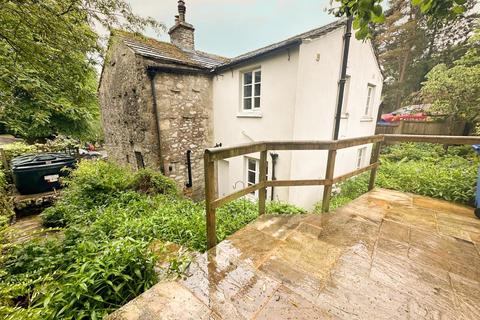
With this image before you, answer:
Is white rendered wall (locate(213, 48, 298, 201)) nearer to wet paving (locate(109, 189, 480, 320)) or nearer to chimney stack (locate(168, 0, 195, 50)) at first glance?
chimney stack (locate(168, 0, 195, 50))

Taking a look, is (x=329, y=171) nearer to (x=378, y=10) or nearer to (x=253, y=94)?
(x=378, y=10)

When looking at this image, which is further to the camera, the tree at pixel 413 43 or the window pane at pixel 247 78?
the tree at pixel 413 43

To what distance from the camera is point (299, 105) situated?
523cm

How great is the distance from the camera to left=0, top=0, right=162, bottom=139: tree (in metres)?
2.87

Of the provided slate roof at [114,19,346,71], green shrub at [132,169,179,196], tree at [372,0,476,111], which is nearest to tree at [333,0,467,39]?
slate roof at [114,19,346,71]

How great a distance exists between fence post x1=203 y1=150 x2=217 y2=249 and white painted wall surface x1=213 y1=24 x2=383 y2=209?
3.95 m

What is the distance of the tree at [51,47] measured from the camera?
2869 mm

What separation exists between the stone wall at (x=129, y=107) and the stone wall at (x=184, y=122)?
1.17 feet

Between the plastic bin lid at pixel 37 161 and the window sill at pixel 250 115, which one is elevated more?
the window sill at pixel 250 115

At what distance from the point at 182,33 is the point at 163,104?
14.8 ft

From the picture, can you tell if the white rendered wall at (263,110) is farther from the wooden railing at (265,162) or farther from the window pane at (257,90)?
the wooden railing at (265,162)

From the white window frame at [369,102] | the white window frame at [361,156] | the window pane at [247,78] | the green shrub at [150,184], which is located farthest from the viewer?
the white window frame at [361,156]

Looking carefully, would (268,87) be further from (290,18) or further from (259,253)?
(259,253)

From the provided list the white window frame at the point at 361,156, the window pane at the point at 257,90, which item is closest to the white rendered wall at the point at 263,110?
the window pane at the point at 257,90
